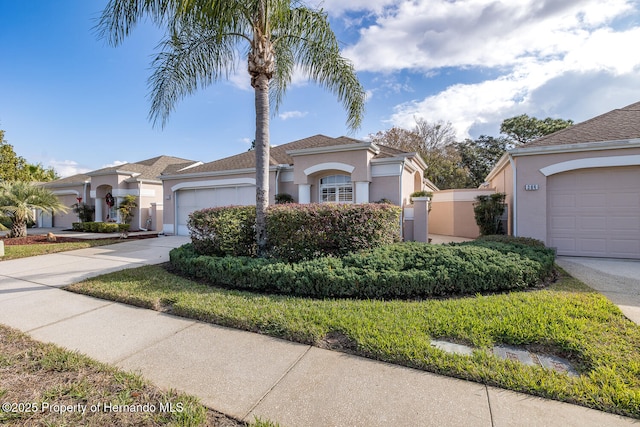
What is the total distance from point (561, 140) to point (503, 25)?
14.2 ft

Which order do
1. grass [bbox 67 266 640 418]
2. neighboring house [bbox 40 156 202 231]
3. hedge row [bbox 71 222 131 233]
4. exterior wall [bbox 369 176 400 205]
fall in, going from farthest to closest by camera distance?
neighboring house [bbox 40 156 202 231] → hedge row [bbox 71 222 131 233] → exterior wall [bbox 369 176 400 205] → grass [bbox 67 266 640 418]

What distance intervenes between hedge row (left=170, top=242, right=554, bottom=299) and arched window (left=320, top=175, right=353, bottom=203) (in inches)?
250

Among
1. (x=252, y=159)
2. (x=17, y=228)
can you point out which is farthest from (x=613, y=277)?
(x=17, y=228)

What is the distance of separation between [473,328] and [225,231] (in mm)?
5838

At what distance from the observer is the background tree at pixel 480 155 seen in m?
32.1

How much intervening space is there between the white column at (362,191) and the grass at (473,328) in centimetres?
685

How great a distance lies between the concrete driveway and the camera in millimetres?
4750

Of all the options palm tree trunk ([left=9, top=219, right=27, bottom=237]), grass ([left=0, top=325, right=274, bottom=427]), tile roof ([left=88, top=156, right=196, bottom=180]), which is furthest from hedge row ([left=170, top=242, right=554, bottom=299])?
tile roof ([left=88, top=156, right=196, bottom=180])

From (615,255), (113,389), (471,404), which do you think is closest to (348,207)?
(471,404)

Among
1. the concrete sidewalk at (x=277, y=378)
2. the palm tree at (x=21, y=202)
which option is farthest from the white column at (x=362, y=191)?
the palm tree at (x=21, y=202)

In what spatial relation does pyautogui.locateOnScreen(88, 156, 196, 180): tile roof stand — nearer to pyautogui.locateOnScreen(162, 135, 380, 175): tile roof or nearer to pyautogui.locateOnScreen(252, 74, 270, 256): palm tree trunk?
pyautogui.locateOnScreen(162, 135, 380, 175): tile roof

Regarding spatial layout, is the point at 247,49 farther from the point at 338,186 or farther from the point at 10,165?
the point at 10,165

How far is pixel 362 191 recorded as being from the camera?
1141 cm

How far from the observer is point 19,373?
288 cm
